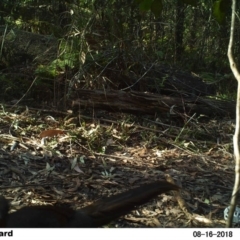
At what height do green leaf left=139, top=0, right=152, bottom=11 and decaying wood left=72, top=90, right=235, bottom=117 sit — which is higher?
green leaf left=139, top=0, right=152, bottom=11

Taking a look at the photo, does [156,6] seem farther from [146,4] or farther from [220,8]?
[220,8]

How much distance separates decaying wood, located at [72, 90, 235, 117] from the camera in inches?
199

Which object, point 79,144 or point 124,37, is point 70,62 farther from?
point 79,144

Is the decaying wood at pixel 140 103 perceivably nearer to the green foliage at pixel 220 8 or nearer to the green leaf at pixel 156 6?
the green leaf at pixel 156 6

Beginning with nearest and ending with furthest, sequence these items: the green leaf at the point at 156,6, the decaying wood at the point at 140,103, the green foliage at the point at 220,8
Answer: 1. the green foliage at the point at 220,8
2. the green leaf at the point at 156,6
3. the decaying wood at the point at 140,103

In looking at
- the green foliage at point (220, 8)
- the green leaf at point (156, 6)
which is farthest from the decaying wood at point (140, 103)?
the green foliage at point (220, 8)

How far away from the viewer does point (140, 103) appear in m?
5.12

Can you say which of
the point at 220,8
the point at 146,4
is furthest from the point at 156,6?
the point at 220,8

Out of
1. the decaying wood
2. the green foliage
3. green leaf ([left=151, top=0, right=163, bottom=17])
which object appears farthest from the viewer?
the decaying wood

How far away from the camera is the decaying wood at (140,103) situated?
5.07m

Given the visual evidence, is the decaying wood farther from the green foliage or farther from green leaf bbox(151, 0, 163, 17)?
the green foliage

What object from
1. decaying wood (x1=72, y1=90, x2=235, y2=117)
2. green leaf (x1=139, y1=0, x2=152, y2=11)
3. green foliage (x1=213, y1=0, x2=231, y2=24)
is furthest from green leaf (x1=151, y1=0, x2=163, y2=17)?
decaying wood (x1=72, y1=90, x2=235, y2=117)

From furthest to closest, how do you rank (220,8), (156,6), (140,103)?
(140,103), (156,6), (220,8)

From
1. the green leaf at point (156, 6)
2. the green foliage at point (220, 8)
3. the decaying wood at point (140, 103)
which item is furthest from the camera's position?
the decaying wood at point (140, 103)
